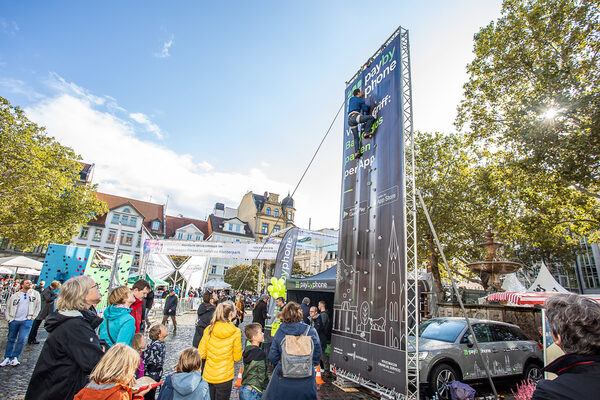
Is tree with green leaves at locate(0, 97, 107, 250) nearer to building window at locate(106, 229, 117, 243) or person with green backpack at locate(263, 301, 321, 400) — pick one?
person with green backpack at locate(263, 301, 321, 400)

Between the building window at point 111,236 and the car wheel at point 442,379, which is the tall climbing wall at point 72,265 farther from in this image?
the building window at point 111,236

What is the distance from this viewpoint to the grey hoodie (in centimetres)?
319

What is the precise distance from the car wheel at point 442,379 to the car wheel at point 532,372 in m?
2.83

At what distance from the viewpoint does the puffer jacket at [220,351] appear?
13.5 feet

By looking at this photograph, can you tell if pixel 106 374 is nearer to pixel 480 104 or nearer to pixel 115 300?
pixel 115 300

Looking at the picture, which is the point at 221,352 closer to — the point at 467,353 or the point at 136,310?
the point at 136,310

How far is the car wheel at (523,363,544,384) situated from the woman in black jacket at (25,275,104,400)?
31.4ft

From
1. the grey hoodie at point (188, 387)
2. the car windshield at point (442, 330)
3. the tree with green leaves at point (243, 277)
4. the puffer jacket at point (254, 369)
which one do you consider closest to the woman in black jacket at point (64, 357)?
the grey hoodie at point (188, 387)

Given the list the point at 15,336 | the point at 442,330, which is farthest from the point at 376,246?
the point at 15,336

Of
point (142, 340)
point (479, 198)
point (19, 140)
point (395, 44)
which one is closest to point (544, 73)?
point (395, 44)

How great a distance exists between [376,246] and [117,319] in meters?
4.60

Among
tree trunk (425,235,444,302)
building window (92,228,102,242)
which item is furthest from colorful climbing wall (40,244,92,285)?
building window (92,228,102,242)

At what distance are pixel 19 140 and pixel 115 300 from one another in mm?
18098

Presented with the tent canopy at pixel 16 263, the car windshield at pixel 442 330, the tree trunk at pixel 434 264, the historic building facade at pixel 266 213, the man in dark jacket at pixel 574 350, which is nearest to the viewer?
the man in dark jacket at pixel 574 350
